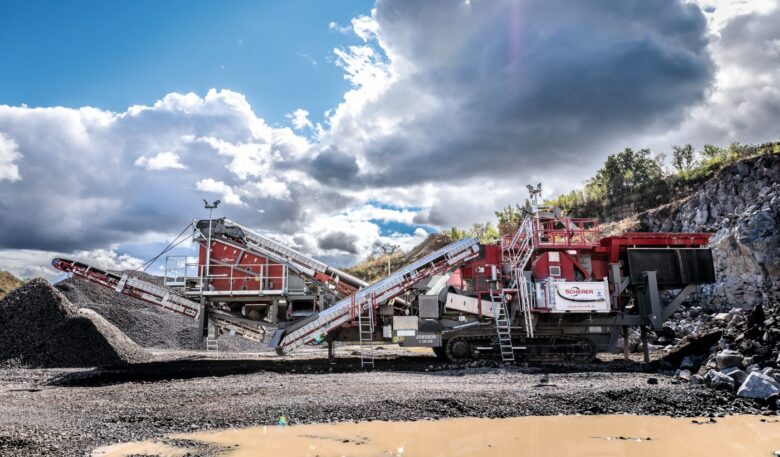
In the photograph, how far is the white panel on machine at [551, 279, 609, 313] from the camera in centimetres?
1448

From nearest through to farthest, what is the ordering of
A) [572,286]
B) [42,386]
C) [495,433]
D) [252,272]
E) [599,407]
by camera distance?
[495,433] → [599,407] → [42,386] → [572,286] → [252,272]

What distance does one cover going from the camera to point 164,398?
28.4 feet

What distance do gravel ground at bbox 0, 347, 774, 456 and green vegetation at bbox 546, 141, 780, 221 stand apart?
30.4 metres

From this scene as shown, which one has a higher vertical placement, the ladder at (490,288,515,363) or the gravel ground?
the ladder at (490,288,515,363)

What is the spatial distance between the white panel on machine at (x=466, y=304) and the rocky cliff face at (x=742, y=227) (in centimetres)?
1175

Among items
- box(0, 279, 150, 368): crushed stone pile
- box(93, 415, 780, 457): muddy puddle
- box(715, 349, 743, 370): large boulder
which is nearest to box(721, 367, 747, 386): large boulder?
box(715, 349, 743, 370): large boulder

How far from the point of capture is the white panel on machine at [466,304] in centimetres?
1483

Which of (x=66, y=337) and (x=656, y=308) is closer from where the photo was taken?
(x=656, y=308)

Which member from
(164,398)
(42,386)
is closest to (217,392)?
(164,398)

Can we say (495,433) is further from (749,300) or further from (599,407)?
(749,300)

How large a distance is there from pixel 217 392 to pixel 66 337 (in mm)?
10401

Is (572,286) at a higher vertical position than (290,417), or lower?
higher

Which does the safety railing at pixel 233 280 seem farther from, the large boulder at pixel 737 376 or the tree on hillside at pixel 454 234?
the tree on hillside at pixel 454 234

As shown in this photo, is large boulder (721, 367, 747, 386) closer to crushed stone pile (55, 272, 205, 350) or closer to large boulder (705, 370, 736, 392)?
large boulder (705, 370, 736, 392)
